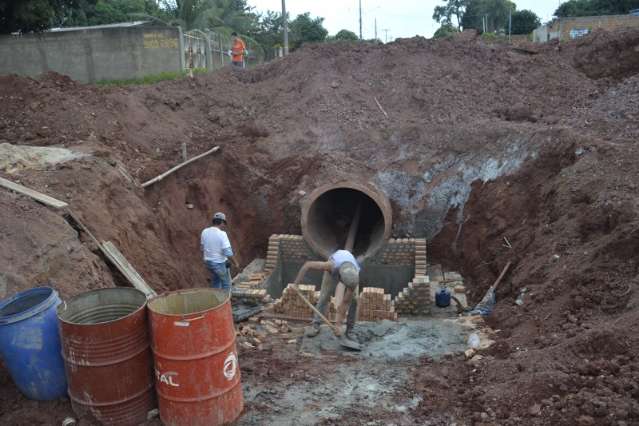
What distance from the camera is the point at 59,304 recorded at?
13.6 feet

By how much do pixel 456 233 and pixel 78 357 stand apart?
760cm

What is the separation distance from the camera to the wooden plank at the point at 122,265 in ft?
20.4

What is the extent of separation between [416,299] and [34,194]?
556cm

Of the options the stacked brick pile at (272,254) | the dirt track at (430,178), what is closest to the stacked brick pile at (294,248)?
the stacked brick pile at (272,254)

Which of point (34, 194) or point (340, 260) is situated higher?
point (34, 194)

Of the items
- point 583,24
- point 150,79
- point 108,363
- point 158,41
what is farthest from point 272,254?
point 583,24

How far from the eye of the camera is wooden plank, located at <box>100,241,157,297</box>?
6.23m

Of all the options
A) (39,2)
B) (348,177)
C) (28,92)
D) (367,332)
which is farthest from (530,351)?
(39,2)

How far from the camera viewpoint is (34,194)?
21.3 ft

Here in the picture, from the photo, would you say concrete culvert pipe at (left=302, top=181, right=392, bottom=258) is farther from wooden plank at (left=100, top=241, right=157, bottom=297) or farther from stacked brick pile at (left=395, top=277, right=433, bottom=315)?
wooden plank at (left=100, top=241, right=157, bottom=297)

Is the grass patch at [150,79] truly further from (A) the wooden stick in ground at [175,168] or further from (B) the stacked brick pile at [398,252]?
(B) the stacked brick pile at [398,252]

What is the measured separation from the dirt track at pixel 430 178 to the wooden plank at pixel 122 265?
9.6 inches

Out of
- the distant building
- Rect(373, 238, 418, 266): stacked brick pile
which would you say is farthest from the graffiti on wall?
the distant building

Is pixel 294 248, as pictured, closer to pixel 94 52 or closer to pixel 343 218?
pixel 343 218
